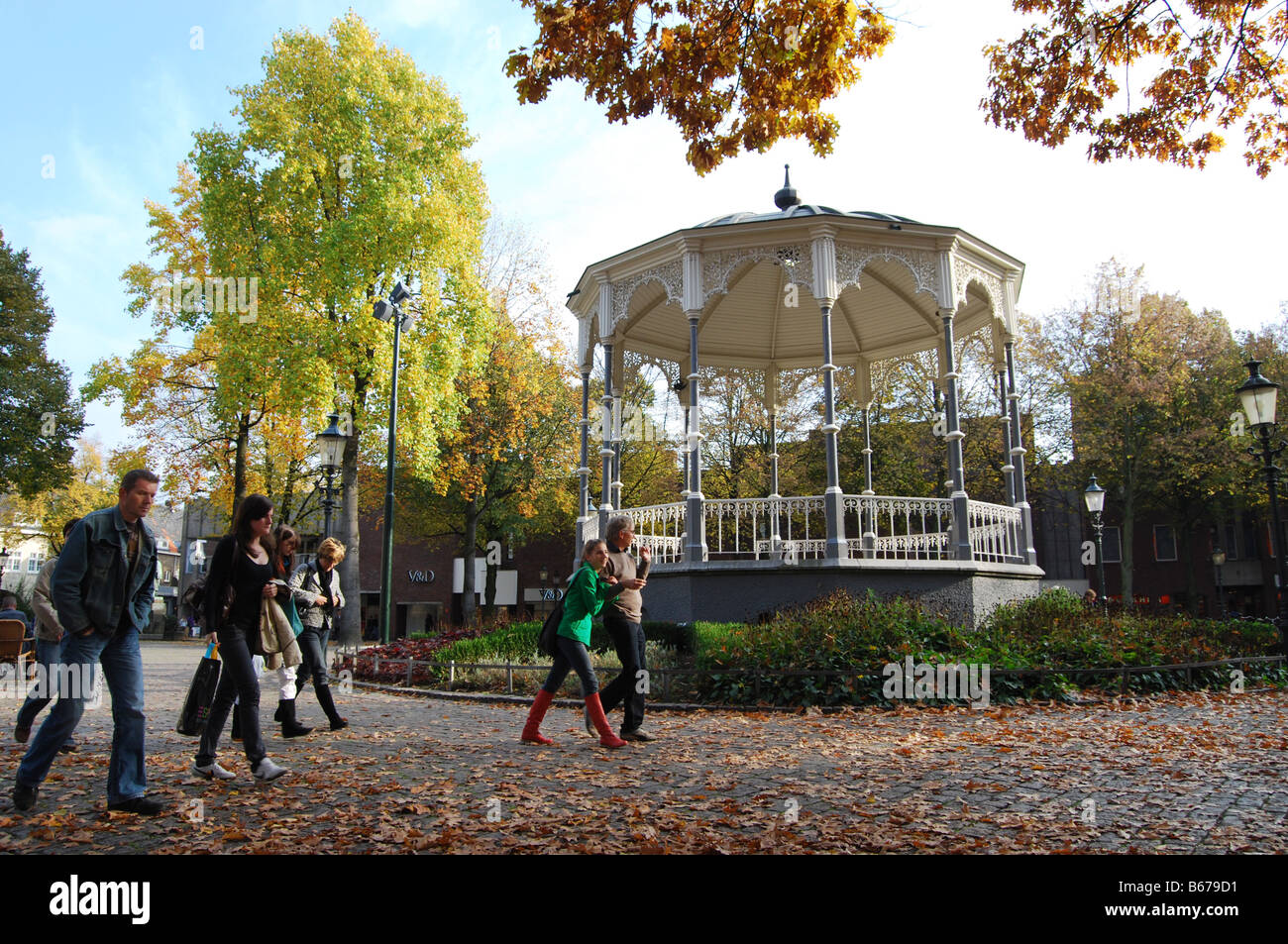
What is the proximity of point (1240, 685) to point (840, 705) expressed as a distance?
21.2 ft

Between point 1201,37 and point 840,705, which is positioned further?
point 840,705

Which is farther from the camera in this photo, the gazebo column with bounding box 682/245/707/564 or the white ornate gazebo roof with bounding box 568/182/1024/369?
the white ornate gazebo roof with bounding box 568/182/1024/369

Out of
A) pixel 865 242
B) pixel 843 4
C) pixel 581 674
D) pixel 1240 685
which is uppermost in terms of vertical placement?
pixel 865 242

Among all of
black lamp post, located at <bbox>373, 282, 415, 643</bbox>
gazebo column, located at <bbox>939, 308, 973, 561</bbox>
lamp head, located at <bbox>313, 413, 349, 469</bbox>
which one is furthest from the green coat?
lamp head, located at <bbox>313, 413, 349, 469</bbox>

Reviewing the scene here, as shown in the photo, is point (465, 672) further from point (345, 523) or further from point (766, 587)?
point (345, 523)

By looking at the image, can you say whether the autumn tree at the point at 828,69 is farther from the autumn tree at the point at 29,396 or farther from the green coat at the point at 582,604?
the autumn tree at the point at 29,396

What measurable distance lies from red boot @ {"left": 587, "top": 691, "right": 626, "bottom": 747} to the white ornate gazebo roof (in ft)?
30.3

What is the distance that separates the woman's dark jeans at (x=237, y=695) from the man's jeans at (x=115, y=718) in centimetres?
70

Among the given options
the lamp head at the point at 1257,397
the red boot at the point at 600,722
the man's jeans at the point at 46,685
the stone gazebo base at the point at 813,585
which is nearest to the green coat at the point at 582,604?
the red boot at the point at 600,722

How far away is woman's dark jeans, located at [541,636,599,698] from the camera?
6.53 meters

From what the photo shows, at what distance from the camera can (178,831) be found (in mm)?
4113

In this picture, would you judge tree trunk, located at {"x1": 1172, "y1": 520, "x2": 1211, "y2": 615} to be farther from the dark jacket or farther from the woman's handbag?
the dark jacket

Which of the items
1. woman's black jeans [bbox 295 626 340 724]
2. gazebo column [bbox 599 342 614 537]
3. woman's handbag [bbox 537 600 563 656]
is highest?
gazebo column [bbox 599 342 614 537]
